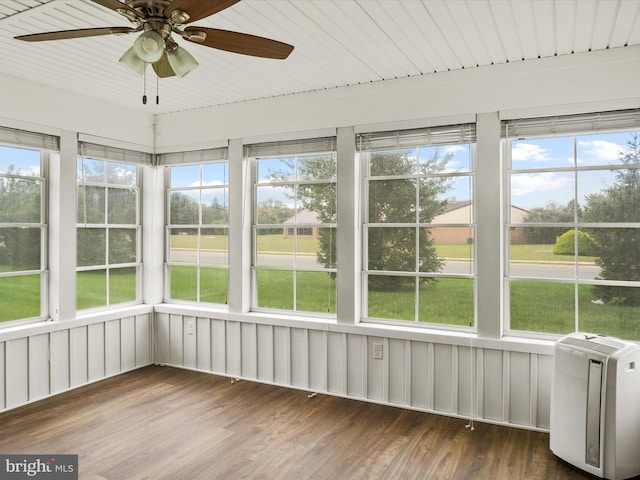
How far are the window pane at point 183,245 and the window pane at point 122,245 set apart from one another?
0.39 metres

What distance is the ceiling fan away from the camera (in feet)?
5.82

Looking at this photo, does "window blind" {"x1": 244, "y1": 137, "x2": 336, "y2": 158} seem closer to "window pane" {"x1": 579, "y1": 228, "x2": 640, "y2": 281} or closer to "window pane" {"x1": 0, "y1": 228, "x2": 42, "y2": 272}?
"window pane" {"x1": 0, "y1": 228, "x2": 42, "y2": 272}

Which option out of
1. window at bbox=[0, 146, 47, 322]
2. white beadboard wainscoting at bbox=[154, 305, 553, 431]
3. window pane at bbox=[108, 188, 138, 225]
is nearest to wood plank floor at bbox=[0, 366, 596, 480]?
white beadboard wainscoting at bbox=[154, 305, 553, 431]

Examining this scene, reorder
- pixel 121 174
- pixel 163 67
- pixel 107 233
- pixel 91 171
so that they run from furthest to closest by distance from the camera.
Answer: pixel 121 174
pixel 107 233
pixel 91 171
pixel 163 67

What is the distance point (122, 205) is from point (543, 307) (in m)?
4.06

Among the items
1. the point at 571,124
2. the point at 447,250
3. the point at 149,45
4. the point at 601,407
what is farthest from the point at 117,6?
the point at 601,407

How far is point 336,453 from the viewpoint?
297 cm

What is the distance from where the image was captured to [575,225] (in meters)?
→ 3.29

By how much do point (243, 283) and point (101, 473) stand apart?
208cm

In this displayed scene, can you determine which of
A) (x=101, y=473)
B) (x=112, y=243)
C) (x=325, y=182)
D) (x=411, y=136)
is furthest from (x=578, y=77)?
(x=112, y=243)

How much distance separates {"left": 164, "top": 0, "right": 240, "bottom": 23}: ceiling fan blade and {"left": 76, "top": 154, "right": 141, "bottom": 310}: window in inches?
115

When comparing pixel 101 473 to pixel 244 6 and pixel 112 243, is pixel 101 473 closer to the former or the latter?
pixel 112 243

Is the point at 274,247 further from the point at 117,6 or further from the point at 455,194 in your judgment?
the point at 117,6

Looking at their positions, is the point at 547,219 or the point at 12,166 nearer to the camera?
the point at 547,219
